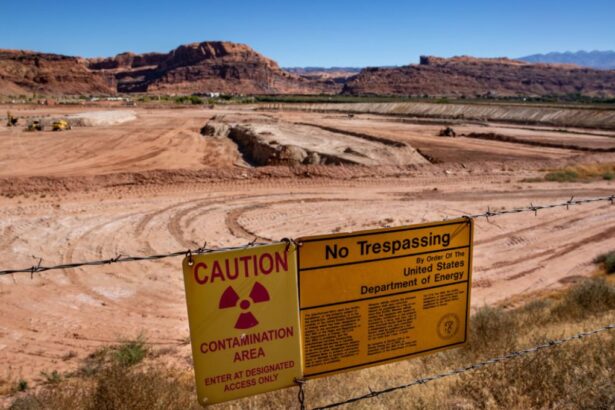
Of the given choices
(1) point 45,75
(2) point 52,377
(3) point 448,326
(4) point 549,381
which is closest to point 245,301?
(3) point 448,326

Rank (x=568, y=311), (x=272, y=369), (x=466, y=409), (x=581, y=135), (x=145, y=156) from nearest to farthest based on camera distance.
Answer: (x=272, y=369) → (x=466, y=409) → (x=568, y=311) → (x=145, y=156) → (x=581, y=135)

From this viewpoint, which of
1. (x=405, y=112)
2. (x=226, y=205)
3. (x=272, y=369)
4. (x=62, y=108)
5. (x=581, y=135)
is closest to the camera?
(x=272, y=369)

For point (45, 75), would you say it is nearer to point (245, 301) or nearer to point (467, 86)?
point (467, 86)

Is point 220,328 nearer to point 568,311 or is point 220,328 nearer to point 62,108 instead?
point 568,311

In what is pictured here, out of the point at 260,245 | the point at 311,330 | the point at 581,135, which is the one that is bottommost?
the point at 581,135

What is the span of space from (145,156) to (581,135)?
4569cm

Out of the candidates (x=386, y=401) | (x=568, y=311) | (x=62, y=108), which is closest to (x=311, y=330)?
(x=386, y=401)

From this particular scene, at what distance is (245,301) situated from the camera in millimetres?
3959

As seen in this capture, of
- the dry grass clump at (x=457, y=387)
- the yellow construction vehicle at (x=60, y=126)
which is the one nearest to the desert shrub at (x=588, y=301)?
the dry grass clump at (x=457, y=387)

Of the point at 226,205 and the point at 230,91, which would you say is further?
the point at 230,91

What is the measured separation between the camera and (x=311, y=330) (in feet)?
13.9

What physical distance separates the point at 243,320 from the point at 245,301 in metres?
0.15

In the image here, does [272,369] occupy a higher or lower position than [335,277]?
lower

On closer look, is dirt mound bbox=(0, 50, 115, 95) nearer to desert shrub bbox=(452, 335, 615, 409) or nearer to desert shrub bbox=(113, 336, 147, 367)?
desert shrub bbox=(113, 336, 147, 367)
